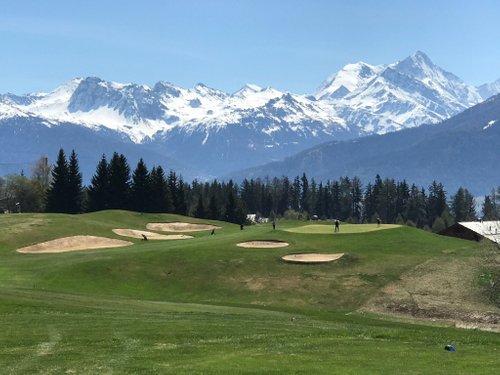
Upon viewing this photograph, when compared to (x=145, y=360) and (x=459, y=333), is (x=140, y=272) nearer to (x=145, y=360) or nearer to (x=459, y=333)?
(x=459, y=333)

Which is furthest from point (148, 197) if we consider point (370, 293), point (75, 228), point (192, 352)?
point (192, 352)

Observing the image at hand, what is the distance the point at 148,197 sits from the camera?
13275 cm

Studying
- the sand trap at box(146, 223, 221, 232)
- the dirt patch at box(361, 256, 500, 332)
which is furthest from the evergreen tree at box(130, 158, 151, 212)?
the dirt patch at box(361, 256, 500, 332)

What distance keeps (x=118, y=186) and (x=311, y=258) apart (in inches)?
3036

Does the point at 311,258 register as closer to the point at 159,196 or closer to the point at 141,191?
the point at 141,191

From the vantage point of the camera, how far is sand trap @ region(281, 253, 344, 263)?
58.4m

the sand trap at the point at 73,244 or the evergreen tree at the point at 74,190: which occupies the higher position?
the evergreen tree at the point at 74,190

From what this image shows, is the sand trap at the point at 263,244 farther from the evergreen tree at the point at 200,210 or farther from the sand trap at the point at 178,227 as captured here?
the evergreen tree at the point at 200,210

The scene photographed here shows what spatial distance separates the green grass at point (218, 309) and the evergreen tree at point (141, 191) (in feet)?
163

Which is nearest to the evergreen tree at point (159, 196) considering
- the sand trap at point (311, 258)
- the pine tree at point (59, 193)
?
the pine tree at point (59, 193)

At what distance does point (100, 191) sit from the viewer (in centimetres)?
13038

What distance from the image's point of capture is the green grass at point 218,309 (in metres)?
22.4

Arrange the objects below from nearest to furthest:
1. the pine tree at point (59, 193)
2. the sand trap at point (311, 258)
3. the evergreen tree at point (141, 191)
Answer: the sand trap at point (311, 258), the pine tree at point (59, 193), the evergreen tree at point (141, 191)

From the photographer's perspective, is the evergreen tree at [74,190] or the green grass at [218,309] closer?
the green grass at [218,309]
